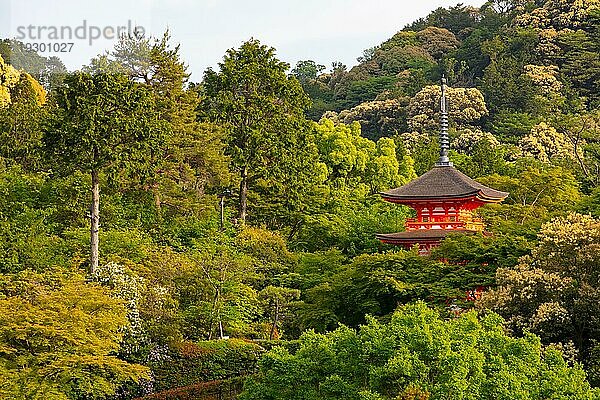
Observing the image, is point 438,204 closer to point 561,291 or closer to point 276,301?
point 276,301

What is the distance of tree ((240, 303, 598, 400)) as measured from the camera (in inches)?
389

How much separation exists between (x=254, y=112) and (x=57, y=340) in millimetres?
12451

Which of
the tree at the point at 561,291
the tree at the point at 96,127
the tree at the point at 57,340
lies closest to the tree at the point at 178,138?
the tree at the point at 96,127

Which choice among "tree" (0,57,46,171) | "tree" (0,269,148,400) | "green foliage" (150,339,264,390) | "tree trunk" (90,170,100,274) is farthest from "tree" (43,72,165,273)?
"tree" (0,57,46,171)

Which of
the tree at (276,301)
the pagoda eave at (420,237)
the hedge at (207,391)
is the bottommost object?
the hedge at (207,391)

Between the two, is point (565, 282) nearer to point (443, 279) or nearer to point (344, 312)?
point (443, 279)

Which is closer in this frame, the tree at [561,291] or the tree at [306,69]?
the tree at [561,291]

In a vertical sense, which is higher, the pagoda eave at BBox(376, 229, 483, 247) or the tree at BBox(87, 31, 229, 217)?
the tree at BBox(87, 31, 229, 217)

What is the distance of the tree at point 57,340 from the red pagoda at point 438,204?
6.98 metres

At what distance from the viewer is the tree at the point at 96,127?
1822 cm

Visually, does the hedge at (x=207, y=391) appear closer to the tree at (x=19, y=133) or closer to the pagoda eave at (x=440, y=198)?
the pagoda eave at (x=440, y=198)

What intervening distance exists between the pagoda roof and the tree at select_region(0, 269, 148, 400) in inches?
281

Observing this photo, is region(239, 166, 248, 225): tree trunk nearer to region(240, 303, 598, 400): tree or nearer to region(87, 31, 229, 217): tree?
region(87, 31, 229, 217): tree

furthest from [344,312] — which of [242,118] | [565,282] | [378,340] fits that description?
[242,118]
